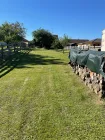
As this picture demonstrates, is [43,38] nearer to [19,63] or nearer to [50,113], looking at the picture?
[19,63]

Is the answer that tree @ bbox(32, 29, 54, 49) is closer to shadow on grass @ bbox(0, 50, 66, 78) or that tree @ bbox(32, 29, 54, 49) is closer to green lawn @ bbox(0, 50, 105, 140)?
shadow on grass @ bbox(0, 50, 66, 78)

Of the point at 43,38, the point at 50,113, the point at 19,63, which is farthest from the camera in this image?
the point at 43,38

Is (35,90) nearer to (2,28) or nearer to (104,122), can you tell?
(104,122)

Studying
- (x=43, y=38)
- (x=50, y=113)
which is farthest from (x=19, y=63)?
(x=43, y=38)

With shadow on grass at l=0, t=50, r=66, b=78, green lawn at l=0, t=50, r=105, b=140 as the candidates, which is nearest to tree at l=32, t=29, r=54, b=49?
shadow on grass at l=0, t=50, r=66, b=78

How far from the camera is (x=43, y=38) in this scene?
53781mm

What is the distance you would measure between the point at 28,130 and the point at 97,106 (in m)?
1.97

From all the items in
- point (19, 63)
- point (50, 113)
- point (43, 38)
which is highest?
point (43, 38)

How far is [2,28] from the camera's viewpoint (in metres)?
32.1

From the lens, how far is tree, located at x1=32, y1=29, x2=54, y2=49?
5366 centimetres

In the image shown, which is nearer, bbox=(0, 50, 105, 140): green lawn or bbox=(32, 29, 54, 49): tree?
bbox=(0, 50, 105, 140): green lawn

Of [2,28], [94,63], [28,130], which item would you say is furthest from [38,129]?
[2,28]

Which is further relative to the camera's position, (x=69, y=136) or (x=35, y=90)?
(x=35, y=90)

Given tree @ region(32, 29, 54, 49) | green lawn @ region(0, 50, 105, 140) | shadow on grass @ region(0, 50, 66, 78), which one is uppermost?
tree @ region(32, 29, 54, 49)
